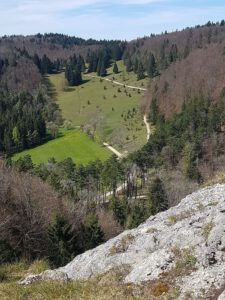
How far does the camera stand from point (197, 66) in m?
185

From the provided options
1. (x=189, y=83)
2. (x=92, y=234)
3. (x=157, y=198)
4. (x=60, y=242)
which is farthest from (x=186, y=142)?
(x=60, y=242)

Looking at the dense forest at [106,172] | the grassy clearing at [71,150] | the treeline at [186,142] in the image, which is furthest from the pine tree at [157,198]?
the grassy clearing at [71,150]

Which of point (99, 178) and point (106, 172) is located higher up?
point (106, 172)

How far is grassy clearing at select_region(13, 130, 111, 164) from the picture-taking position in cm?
12900

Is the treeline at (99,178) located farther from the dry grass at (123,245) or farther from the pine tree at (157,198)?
the dry grass at (123,245)

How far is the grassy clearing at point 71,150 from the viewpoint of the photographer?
423 ft

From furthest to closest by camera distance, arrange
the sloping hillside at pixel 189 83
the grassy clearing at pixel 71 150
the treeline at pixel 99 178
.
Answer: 1. the sloping hillside at pixel 189 83
2. the grassy clearing at pixel 71 150
3. the treeline at pixel 99 178

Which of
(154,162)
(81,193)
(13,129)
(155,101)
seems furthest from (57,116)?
(81,193)

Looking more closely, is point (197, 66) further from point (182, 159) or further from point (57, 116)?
point (182, 159)

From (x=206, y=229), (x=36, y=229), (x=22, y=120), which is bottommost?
(x=22, y=120)

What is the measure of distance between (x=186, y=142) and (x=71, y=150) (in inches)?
1493

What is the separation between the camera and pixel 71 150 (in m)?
136

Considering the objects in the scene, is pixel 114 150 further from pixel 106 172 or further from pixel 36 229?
pixel 36 229

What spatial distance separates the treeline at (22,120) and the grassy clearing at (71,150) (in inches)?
191
